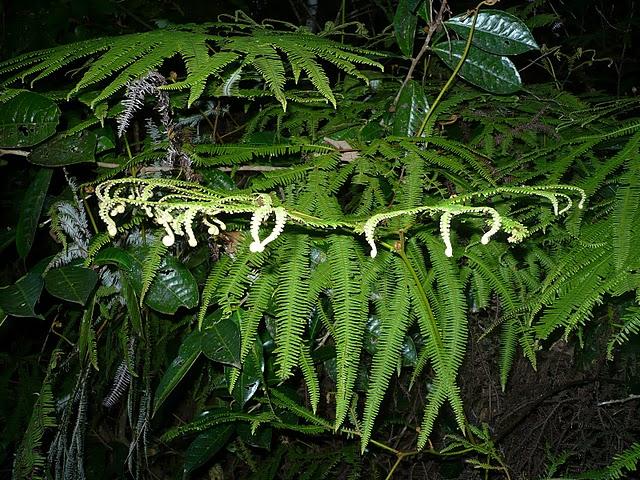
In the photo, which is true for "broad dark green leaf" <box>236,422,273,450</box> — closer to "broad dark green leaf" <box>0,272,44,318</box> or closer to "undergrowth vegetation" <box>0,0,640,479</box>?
"undergrowth vegetation" <box>0,0,640,479</box>

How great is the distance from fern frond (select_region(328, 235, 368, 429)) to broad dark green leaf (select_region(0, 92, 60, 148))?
Result: 0.64 metres

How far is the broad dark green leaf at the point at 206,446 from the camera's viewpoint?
138 cm

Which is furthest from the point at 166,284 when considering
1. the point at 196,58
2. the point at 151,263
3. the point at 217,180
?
the point at 196,58

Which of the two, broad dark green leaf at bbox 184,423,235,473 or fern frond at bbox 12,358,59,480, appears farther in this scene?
broad dark green leaf at bbox 184,423,235,473

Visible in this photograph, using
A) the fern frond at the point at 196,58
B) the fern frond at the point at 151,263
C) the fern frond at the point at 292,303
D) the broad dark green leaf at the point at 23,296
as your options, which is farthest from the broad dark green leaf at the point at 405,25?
the broad dark green leaf at the point at 23,296

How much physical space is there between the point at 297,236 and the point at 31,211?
0.66 meters

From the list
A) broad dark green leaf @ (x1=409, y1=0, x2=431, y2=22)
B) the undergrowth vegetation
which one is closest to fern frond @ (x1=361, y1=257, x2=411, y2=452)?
the undergrowth vegetation

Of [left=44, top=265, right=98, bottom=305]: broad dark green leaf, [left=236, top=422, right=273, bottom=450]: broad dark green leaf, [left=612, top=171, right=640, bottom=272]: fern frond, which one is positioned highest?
[left=612, top=171, right=640, bottom=272]: fern frond

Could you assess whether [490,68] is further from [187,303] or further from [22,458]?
[22,458]

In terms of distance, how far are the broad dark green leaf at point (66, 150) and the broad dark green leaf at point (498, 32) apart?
3.02ft

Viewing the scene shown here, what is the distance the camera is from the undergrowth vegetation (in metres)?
0.93

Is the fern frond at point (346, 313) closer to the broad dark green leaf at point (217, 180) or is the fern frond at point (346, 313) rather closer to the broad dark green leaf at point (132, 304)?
the broad dark green leaf at point (217, 180)

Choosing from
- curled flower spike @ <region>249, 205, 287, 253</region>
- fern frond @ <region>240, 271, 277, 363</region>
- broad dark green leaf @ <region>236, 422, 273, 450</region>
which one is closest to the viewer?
curled flower spike @ <region>249, 205, 287, 253</region>

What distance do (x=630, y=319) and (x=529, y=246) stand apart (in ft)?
0.94
